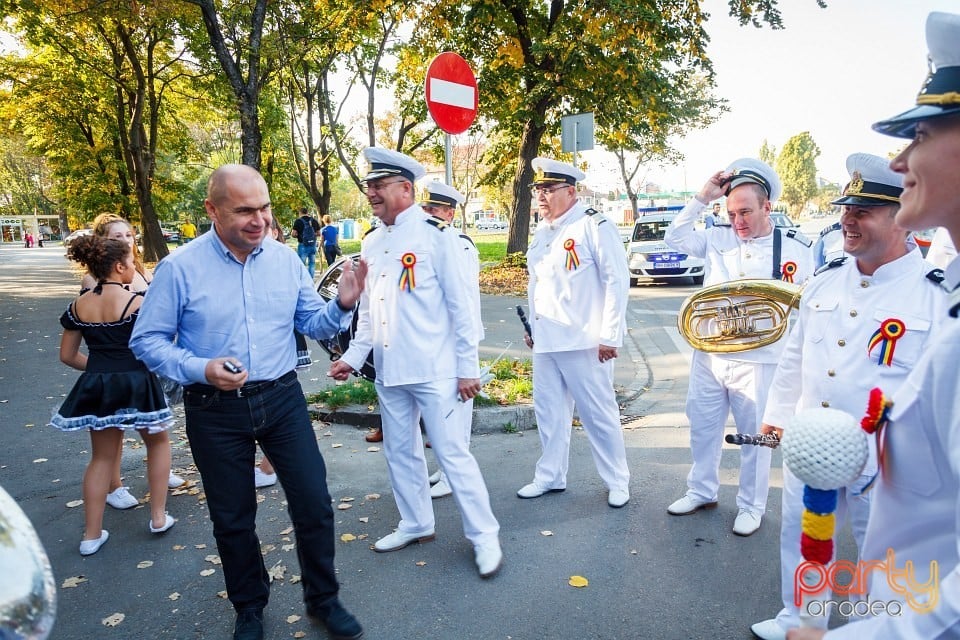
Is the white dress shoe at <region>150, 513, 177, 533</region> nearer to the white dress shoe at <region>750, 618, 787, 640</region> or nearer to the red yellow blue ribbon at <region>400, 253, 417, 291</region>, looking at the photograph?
the red yellow blue ribbon at <region>400, 253, 417, 291</region>

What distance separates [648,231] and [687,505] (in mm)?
14163

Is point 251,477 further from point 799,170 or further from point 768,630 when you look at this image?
point 799,170

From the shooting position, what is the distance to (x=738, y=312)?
3705 millimetres

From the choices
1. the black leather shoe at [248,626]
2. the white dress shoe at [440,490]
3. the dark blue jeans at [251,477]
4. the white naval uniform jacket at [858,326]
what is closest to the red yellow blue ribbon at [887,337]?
the white naval uniform jacket at [858,326]

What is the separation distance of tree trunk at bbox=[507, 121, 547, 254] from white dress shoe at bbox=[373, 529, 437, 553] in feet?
40.0

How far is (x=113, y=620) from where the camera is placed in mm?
3096

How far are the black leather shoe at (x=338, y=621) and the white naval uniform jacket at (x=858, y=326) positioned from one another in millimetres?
2172

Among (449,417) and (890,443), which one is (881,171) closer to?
(890,443)

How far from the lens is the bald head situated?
2.77m

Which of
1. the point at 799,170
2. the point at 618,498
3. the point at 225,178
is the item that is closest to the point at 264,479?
the point at 618,498

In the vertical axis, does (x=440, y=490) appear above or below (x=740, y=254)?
below

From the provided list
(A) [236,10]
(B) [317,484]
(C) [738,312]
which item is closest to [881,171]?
(C) [738,312]

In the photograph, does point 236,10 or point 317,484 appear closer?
point 317,484

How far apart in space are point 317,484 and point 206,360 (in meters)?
0.76
